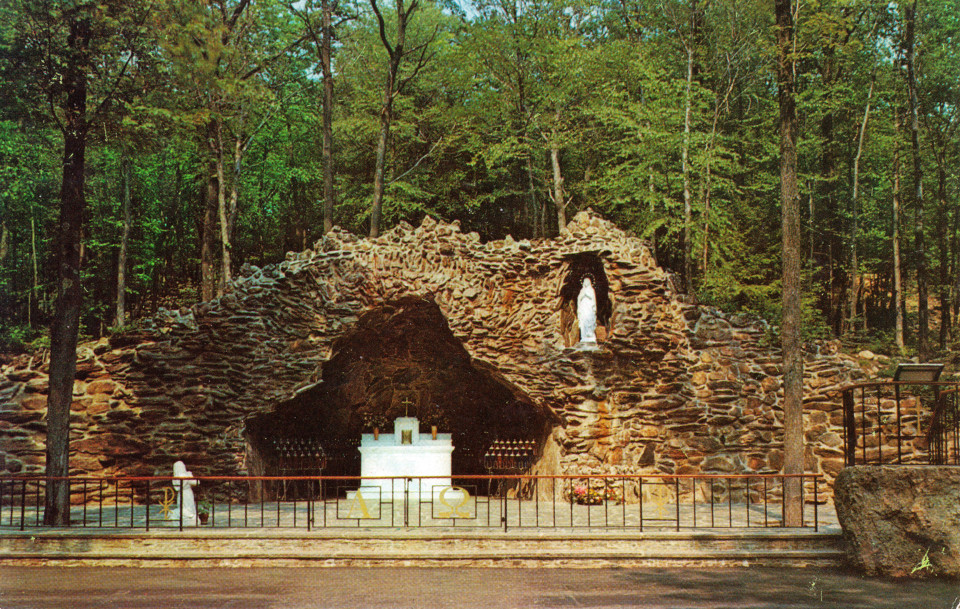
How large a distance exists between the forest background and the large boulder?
29.9 feet

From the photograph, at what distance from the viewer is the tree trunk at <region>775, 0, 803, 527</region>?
13094 millimetres

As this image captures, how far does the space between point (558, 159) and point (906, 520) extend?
1880 cm

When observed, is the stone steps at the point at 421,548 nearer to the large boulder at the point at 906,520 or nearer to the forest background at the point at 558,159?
the large boulder at the point at 906,520

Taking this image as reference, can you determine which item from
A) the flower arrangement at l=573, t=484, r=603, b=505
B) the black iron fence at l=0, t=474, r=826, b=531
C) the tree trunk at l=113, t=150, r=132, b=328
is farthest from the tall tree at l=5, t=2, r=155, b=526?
the tree trunk at l=113, t=150, r=132, b=328

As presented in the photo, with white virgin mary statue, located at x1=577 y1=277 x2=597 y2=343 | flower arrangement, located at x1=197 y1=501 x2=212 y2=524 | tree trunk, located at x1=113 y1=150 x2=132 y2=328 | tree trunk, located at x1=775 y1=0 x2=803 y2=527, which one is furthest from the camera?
tree trunk, located at x1=113 y1=150 x2=132 y2=328

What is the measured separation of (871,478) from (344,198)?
73.7 feet

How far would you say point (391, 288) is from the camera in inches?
694

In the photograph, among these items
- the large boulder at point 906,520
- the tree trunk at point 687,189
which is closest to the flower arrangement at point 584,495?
the large boulder at point 906,520

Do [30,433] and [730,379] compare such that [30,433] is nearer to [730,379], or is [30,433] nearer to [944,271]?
[730,379]

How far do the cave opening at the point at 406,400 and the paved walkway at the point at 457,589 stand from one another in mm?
7988

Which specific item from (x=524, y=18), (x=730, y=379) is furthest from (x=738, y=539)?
(x=524, y=18)

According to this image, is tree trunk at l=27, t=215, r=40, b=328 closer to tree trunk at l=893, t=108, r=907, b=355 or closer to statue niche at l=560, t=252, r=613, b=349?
statue niche at l=560, t=252, r=613, b=349

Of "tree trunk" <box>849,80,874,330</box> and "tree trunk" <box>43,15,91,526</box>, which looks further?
"tree trunk" <box>849,80,874,330</box>

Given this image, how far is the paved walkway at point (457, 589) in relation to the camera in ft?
28.9
